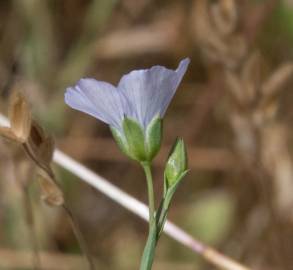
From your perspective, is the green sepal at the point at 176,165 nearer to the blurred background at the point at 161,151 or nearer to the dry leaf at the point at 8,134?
the dry leaf at the point at 8,134

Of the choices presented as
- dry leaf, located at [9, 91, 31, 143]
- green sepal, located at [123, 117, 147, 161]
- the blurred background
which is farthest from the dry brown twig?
the blurred background

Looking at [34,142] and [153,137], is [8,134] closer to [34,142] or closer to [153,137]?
[34,142]

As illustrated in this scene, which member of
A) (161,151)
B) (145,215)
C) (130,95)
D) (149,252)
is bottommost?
(161,151)

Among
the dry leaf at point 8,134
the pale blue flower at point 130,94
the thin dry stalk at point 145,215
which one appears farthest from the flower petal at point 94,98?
the thin dry stalk at point 145,215

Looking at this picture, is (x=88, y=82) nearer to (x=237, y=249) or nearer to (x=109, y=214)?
(x=237, y=249)

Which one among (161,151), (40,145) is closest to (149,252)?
(40,145)

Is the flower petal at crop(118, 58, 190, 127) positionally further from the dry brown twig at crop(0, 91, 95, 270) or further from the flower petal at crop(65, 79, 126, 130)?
the dry brown twig at crop(0, 91, 95, 270)

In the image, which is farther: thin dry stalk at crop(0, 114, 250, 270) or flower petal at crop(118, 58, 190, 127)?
thin dry stalk at crop(0, 114, 250, 270)
